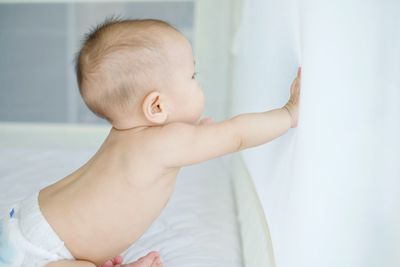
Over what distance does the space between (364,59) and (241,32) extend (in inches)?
41.4

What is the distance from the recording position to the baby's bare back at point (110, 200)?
86 centimetres

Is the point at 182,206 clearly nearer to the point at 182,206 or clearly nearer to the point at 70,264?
the point at 182,206

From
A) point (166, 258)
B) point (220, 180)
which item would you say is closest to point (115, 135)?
point (166, 258)

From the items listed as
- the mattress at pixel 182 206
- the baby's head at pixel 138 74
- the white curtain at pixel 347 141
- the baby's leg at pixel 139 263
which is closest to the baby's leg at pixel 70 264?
the baby's leg at pixel 139 263

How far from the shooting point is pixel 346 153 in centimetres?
56

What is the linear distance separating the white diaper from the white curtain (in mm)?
422

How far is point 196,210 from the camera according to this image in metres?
1.28

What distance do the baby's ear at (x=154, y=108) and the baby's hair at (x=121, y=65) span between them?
2cm

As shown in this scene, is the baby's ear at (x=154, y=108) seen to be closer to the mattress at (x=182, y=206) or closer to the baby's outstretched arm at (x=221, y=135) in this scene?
the baby's outstretched arm at (x=221, y=135)

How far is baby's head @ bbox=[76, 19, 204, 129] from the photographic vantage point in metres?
0.80

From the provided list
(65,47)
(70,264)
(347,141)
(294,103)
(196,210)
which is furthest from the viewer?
(65,47)

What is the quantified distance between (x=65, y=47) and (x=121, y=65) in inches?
65.3

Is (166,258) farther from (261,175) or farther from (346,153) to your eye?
(346,153)

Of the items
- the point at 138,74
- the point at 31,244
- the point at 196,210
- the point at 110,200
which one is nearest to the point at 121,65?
the point at 138,74
